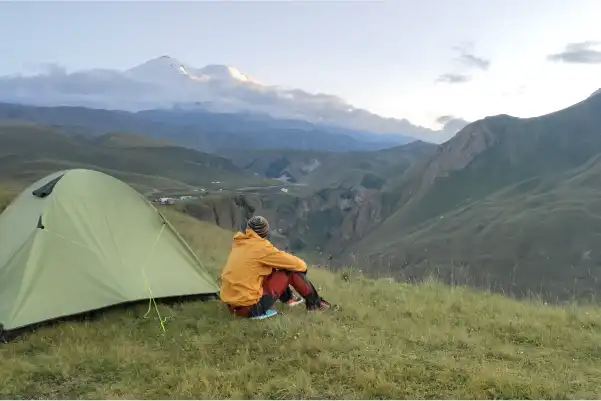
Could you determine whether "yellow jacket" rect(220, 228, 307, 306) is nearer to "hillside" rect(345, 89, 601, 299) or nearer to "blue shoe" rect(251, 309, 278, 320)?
"blue shoe" rect(251, 309, 278, 320)

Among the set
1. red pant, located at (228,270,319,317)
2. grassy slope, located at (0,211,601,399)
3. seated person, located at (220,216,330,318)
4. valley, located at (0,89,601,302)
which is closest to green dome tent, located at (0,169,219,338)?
grassy slope, located at (0,211,601,399)

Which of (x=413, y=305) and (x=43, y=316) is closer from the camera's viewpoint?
(x=43, y=316)

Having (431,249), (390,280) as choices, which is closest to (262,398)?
(390,280)

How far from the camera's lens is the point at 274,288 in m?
8.80

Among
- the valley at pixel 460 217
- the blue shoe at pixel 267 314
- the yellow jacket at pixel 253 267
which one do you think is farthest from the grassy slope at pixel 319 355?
the valley at pixel 460 217

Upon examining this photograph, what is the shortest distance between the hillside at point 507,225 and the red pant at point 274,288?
41677mm

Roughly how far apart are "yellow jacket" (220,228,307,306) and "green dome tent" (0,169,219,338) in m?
1.66

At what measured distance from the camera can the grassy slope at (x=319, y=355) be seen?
617cm

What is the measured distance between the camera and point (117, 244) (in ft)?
32.0

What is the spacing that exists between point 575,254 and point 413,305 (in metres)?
99.6

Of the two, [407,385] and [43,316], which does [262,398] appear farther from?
[43,316]

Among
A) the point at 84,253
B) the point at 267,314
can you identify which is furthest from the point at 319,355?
the point at 84,253

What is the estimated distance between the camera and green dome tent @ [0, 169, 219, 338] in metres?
8.77

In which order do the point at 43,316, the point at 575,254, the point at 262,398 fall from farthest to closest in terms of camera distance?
the point at 575,254 < the point at 43,316 < the point at 262,398
